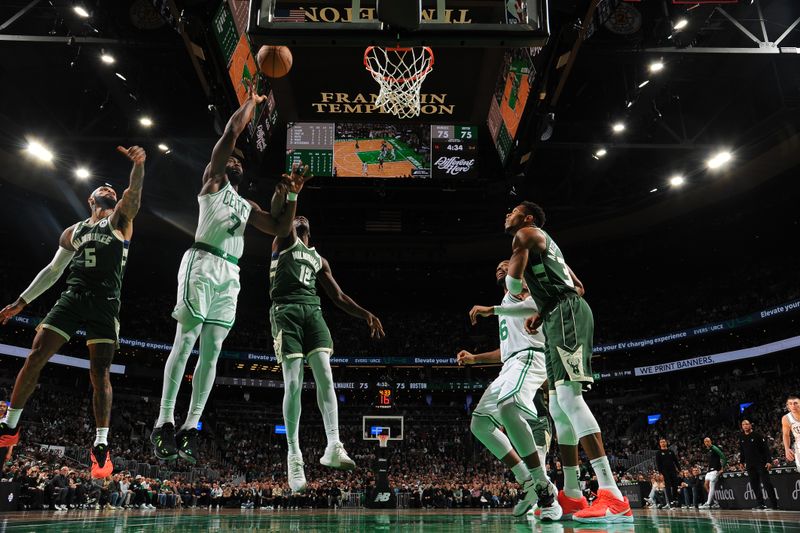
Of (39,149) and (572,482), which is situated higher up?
(39,149)

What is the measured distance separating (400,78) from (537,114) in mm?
2505

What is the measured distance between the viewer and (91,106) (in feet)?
56.5

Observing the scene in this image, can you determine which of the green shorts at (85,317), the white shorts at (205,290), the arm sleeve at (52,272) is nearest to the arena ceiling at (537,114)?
the arm sleeve at (52,272)

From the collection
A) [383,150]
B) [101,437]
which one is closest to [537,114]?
[383,150]

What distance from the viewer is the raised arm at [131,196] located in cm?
521

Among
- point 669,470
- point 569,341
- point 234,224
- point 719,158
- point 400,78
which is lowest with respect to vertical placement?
A: point 669,470

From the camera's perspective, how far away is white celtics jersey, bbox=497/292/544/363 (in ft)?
19.5

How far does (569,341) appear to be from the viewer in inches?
182

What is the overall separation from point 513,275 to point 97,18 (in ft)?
33.3

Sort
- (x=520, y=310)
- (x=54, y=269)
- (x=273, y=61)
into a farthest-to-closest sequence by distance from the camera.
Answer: (x=273, y=61), (x=520, y=310), (x=54, y=269)

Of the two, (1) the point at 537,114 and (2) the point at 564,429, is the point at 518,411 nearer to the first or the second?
(2) the point at 564,429

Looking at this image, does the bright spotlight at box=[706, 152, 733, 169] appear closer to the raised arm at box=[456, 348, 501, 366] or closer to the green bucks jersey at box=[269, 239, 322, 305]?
the raised arm at box=[456, 348, 501, 366]

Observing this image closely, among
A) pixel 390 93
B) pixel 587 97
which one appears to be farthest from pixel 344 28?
pixel 587 97

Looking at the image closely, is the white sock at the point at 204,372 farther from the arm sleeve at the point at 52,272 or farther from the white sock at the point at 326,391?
the arm sleeve at the point at 52,272
